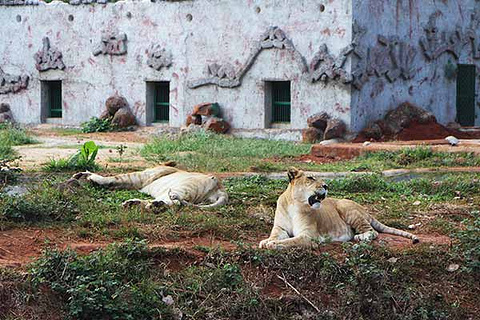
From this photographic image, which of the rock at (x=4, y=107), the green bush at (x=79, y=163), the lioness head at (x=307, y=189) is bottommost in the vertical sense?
the green bush at (x=79, y=163)

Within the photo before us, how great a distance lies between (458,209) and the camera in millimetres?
10883

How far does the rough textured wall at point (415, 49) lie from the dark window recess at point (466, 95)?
8.6 inches

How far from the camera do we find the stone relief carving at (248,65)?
22453mm

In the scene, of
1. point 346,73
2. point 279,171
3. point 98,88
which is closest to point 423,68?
point 346,73

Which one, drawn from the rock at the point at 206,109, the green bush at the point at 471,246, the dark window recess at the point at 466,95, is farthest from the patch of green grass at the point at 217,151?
the dark window recess at the point at 466,95

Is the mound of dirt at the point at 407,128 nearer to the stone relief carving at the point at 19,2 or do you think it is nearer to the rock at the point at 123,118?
the rock at the point at 123,118

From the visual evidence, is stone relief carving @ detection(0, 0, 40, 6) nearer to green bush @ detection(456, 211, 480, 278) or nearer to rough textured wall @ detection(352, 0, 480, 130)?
rough textured wall @ detection(352, 0, 480, 130)

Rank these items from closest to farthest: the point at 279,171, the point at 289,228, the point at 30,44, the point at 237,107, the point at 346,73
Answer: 1. the point at 289,228
2. the point at 279,171
3. the point at 346,73
4. the point at 237,107
5. the point at 30,44

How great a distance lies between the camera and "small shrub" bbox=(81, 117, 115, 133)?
25219 millimetres

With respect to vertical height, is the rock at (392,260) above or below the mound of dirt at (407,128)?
below

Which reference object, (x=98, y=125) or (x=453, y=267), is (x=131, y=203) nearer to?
(x=453, y=267)

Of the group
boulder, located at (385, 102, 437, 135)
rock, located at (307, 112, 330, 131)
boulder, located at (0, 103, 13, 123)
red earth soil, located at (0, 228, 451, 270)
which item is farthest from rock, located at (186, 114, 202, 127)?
red earth soil, located at (0, 228, 451, 270)

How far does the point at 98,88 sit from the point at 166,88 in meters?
1.96

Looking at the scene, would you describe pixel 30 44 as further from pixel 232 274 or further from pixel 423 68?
pixel 232 274
